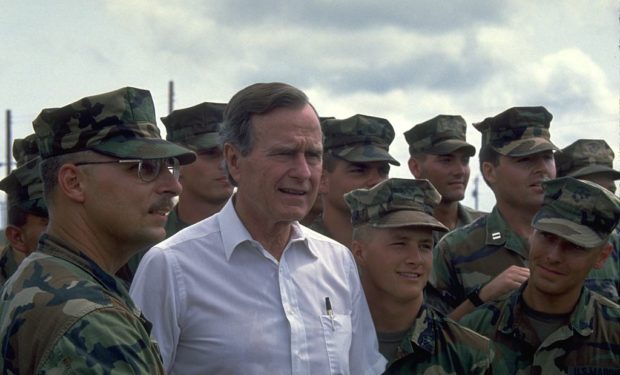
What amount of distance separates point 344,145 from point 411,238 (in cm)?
201

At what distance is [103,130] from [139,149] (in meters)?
0.14

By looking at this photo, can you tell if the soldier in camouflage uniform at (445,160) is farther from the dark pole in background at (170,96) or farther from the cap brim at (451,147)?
the dark pole in background at (170,96)

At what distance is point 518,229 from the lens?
18.6ft

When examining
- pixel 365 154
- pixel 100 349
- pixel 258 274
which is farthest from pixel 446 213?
pixel 100 349

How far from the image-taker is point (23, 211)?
5.53 m

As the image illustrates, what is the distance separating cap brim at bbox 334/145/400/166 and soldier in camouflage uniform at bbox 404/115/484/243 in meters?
0.54

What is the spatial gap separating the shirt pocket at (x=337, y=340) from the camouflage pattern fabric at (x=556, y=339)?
3.95 feet

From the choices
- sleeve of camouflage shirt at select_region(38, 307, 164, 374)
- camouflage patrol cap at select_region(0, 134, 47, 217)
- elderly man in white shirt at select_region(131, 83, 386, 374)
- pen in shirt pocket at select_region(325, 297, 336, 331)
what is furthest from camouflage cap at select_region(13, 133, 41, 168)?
sleeve of camouflage shirt at select_region(38, 307, 164, 374)

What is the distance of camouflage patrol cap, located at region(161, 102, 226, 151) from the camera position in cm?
625

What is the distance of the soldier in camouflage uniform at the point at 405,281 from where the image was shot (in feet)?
14.4

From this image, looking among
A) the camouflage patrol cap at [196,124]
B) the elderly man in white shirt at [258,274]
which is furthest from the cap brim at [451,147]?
the elderly man in white shirt at [258,274]

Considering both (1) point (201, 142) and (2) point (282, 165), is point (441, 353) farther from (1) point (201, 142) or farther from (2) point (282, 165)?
(1) point (201, 142)

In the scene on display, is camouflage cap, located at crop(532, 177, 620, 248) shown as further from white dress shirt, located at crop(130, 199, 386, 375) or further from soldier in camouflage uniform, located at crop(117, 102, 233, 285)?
soldier in camouflage uniform, located at crop(117, 102, 233, 285)

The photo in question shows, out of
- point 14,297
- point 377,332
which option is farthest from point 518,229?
point 14,297
